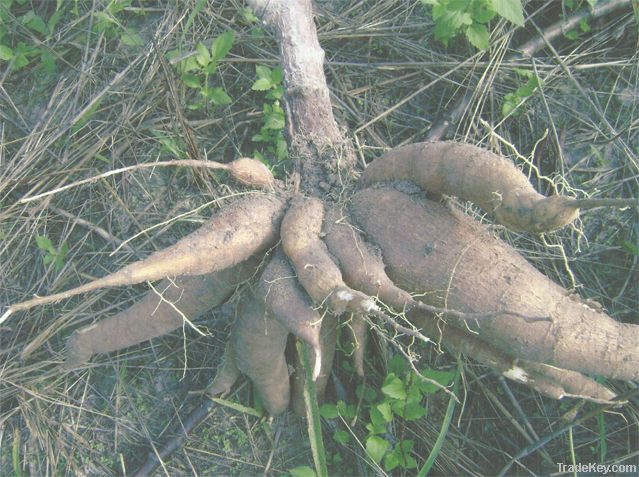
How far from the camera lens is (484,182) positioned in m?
1.25

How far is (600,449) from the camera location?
1.77 m

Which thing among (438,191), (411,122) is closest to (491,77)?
(411,122)

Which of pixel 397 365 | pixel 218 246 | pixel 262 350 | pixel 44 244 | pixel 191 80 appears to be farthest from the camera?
pixel 191 80

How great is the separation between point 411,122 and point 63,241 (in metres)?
1.35

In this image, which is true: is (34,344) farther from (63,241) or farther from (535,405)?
(535,405)

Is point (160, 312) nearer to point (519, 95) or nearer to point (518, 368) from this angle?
point (518, 368)

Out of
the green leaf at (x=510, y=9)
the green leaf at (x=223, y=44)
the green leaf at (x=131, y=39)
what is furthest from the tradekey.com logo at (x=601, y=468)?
the green leaf at (x=131, y=39)

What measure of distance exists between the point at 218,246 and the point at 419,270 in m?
0.50

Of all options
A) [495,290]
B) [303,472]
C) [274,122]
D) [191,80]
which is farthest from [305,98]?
[303,472]

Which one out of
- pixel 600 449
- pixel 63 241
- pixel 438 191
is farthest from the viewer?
pixel 63 241

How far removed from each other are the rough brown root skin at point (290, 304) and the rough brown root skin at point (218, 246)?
9cm

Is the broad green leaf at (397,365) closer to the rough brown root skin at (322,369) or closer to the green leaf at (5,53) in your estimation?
the rough brown root skin at (322,369)

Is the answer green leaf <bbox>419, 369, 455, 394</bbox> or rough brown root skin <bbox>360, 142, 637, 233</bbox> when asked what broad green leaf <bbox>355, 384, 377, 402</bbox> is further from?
rough brown root skin <bbox>360, 142, 637, 233</bbox>

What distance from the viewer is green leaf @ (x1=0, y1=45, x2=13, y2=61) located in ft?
6.44
